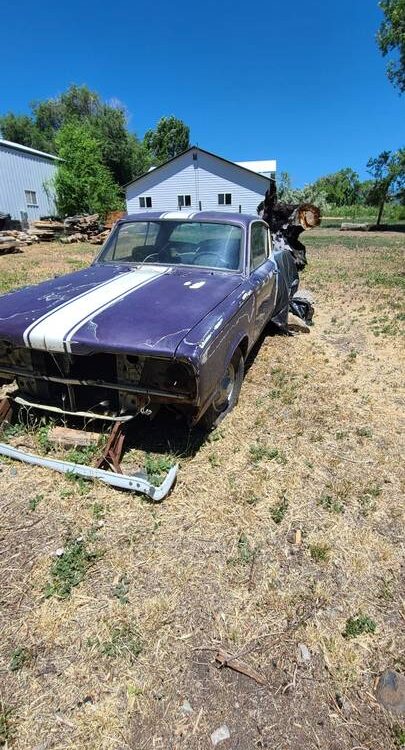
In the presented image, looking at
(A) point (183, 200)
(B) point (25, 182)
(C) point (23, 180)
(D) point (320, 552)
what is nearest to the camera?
(D) point (320, 552)

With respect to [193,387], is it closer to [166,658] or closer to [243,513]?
[243,513]

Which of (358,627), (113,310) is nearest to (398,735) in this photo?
(358,627)

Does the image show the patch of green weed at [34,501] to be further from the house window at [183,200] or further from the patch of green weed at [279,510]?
the house window at [183,200]

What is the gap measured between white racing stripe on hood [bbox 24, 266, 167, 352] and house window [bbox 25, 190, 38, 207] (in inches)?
868

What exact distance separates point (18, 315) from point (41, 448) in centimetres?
94

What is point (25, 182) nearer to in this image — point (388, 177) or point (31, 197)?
point (31, 197)

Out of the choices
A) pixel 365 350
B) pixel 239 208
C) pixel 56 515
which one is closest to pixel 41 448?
pixel 56 515

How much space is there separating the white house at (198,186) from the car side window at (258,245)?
914 inches

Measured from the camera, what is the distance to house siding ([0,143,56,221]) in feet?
65.7

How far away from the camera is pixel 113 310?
281cm

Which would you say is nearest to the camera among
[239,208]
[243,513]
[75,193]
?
[243,513]

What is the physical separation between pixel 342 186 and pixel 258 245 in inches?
2782

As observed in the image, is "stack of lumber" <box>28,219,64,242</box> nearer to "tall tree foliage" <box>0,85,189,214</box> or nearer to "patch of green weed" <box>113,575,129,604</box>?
"tall tree foliage" <box>0,85,189,214</box>

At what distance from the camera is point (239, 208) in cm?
2791
